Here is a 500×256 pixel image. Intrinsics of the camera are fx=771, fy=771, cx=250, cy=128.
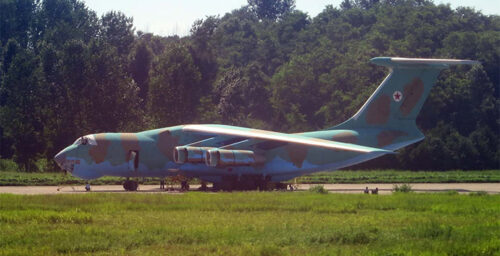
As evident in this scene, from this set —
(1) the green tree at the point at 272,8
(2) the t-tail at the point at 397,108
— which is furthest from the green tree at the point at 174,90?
(1) the green tree at the point at 272,8

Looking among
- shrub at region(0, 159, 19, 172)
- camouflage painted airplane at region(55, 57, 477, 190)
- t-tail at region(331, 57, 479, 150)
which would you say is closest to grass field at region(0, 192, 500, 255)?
camouflage painted airplane at region(55, 57, 477, 190)

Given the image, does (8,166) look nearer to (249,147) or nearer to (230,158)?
(249,147)

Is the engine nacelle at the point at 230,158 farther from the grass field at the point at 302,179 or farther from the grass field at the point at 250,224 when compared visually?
the grass field at the point at 302,179

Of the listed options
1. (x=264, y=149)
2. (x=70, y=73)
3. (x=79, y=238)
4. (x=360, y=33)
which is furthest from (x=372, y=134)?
(x=360, y=33)

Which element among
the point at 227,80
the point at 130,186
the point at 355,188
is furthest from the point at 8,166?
the point at 227,80

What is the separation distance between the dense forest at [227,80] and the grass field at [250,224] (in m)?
28.2

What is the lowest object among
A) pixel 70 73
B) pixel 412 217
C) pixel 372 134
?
pixel 412 217

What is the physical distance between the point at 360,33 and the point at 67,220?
74.3 metres

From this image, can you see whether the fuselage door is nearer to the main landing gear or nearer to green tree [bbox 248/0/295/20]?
the main landing gear

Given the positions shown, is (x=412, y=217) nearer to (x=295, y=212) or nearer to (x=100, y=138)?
(x=295, y=212)

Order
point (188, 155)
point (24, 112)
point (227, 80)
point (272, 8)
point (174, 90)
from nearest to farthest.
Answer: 1. point (188, 155)
2. point (174, 90)
3. point (24, 112)
4. point (227, 80)
5. point (272, 8)

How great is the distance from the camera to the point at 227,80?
68750mm

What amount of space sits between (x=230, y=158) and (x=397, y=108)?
26.5 ft

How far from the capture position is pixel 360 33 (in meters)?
88.1
